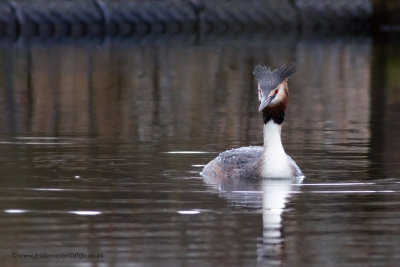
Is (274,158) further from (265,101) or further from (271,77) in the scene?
(271,77)

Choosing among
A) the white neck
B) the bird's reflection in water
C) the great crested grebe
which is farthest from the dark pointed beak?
the bird's reflection in water

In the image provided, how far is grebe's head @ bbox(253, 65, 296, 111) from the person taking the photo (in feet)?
49.0

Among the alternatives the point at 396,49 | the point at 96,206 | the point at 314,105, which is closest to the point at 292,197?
the point at 96,206

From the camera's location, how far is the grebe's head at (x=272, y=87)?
1494 cm

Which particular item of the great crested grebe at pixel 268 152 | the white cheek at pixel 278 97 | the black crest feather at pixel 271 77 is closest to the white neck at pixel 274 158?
the great crested grebe at pixel 268 152

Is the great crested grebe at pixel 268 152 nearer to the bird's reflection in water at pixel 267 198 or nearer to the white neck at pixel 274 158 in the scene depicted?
the white neck at pixel 274 158

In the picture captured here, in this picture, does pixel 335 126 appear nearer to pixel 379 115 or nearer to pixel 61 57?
pixel 379 115

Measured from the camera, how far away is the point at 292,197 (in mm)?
13891

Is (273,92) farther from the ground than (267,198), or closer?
farther from the ground

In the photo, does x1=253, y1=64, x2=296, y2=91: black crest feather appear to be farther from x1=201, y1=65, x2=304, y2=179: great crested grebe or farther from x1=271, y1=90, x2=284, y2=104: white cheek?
x1=271, y1=90, x2=284, y2=104: white cheek

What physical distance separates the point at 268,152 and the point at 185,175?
1055 mm

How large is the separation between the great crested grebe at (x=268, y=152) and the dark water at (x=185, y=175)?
18 centimetres

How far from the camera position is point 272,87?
14.9 metres

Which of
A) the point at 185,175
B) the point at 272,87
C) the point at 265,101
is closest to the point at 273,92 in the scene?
the point at 272,87
